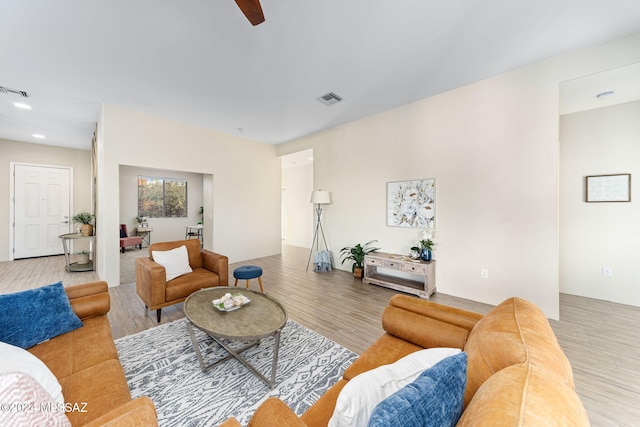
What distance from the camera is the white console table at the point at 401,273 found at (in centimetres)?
338

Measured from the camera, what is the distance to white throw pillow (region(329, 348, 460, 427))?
0.74 m

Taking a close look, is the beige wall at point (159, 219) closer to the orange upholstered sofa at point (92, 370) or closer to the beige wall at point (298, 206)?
the beige wall at point (298, 206)

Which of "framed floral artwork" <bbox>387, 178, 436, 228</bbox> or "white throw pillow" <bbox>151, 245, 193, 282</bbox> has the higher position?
"framed floral artwork" <bbox>387, 178, 436, 228</bbox>

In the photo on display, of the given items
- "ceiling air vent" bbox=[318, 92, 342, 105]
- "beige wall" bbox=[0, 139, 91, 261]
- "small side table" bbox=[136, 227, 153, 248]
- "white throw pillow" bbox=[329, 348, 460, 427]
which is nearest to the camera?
"white throw pillow" bbox=[329, 348, 460, 427]

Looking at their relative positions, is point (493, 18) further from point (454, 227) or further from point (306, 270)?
point (306, 270)

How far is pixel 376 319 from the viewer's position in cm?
274

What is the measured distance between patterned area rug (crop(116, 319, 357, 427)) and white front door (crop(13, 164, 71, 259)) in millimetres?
6009

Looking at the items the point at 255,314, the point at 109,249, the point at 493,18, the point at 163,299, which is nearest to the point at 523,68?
the point at 493,18

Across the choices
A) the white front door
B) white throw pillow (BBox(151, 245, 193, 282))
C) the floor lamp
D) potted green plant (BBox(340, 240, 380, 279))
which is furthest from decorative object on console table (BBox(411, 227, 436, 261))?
the white front door

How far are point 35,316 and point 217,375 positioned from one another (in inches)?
48.9

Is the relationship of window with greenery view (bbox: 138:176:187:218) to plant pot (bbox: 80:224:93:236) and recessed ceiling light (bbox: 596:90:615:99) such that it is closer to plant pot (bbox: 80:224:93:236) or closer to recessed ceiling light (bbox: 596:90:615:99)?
plant pot (bbox: 80:224:93:236)

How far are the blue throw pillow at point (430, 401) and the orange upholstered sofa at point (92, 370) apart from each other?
817 mm

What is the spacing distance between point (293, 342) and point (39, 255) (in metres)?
7.48

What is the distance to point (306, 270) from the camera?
4.82 m
